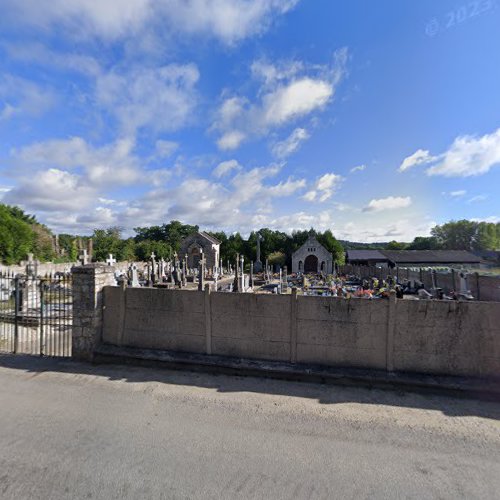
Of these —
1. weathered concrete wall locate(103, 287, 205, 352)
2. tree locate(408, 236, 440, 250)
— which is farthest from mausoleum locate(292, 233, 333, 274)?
tree locate(408, 236, 440, 250)

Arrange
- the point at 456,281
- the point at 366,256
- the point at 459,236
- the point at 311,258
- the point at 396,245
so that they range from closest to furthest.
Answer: the point at 456,281 → the point at 311,258 → the point at 366,256 → the point at 459,236 → the point at 396,245

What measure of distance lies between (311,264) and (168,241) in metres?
40.6

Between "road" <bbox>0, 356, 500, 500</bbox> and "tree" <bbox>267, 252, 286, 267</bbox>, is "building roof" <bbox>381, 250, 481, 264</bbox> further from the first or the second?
"road" <bbox>0, 356, 500, 500</bbox>

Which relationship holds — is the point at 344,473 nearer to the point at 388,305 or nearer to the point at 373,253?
the point at 388,305

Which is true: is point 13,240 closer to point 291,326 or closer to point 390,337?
point 291,326

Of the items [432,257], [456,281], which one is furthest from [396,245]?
[456,281]

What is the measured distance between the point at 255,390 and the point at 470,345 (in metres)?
4.04

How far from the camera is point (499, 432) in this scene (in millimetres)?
3980

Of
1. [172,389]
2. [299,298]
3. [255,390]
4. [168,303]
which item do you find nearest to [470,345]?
[299,298]

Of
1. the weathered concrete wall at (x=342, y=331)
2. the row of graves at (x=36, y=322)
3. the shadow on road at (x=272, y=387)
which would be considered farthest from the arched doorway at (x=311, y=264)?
the shadow on road at (x=272, y=387)

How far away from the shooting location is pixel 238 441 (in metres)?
3.76

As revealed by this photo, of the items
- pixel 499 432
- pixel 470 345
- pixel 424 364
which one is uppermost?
pixel 470 345

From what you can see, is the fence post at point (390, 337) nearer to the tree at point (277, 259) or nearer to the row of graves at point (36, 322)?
the row of graves at point (36, 322)

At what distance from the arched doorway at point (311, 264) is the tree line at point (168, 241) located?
432 cm
